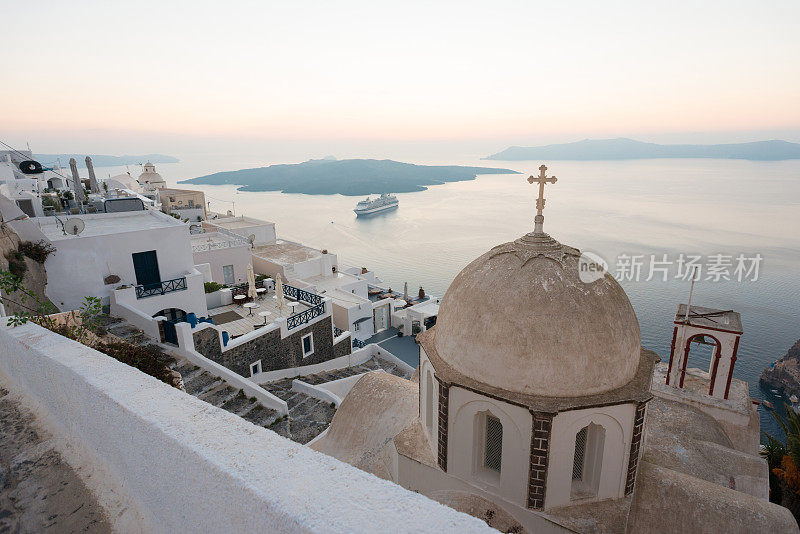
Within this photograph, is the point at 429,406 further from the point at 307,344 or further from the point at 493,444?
the point at 307,344

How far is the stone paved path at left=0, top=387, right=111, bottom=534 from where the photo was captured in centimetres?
299

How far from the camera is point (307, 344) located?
18516 millimetres

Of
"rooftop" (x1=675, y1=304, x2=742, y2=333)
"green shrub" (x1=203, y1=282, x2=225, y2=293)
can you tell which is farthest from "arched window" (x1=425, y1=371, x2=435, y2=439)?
"green shrub" (x1=203, y1=282, x2=225, y2=293)

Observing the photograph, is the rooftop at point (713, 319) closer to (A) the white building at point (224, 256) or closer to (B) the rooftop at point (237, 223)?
(A) the white building at point (224, 256)

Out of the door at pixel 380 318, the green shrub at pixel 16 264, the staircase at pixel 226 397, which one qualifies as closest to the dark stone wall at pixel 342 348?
the staircase at pixel 226 397

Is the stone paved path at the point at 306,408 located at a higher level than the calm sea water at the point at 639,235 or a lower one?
higher

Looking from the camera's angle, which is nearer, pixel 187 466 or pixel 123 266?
pixel 187 466

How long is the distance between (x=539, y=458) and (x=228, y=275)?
25.1m

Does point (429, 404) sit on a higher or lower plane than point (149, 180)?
lower

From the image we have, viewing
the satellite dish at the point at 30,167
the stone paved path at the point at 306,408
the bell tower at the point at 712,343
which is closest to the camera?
the bell tower at the point at 712,343

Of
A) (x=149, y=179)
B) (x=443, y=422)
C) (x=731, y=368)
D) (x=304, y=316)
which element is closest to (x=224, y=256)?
(x=304, y=316)

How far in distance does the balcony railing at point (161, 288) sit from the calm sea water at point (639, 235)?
830 inches

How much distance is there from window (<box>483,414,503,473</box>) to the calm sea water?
710 inches

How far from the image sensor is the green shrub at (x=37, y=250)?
14.1m
